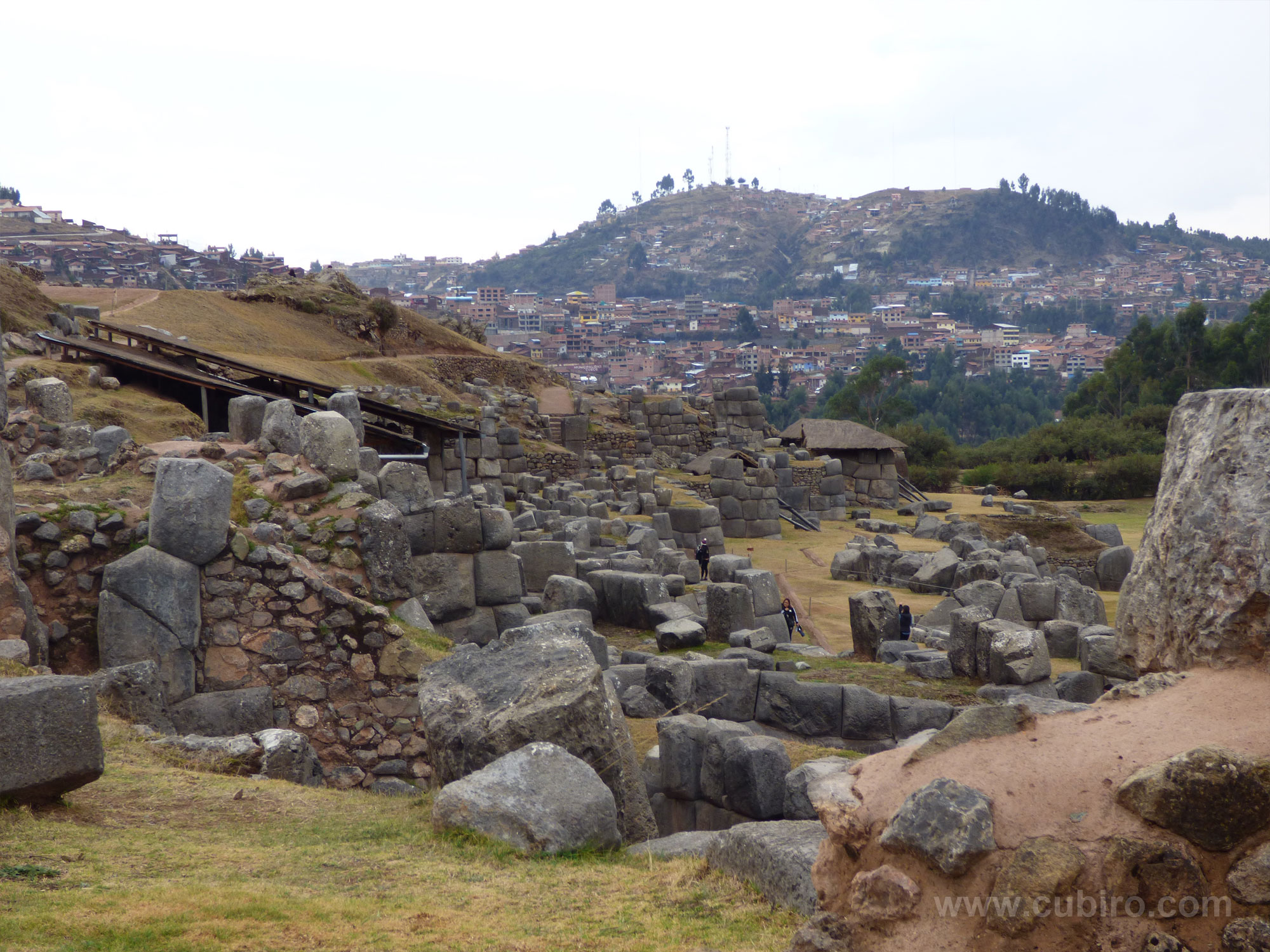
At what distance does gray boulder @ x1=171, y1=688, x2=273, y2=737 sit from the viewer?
1072cm

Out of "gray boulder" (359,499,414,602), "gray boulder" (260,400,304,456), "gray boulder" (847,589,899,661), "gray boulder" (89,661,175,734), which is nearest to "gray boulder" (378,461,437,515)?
"gray boulder" (260,400,304,456)

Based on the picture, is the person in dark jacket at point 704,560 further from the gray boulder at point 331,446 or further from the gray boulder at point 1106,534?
the gray boulder at point 1106,534

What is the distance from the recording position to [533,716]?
816 centimetres

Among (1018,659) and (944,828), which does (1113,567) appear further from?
(944,828)

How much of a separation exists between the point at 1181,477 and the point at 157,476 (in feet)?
Result: 30.1

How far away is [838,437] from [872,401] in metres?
38.6

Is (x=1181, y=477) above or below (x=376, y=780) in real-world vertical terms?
above

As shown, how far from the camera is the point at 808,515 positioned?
39.0 m

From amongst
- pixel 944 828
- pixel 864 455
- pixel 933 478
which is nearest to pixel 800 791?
pixel 944 828

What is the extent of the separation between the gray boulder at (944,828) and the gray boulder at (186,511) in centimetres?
814

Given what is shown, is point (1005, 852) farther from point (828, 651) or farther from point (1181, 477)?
point (828, 651)

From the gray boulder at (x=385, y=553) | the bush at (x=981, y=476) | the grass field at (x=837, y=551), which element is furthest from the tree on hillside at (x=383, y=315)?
the gray boulder at (x=385, y=553)

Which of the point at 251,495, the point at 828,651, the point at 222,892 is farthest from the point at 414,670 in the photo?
the point at 828,651

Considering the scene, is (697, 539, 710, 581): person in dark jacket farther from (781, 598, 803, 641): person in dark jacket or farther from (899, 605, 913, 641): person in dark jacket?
(899, 605, 913, 641): person in dark jacket
